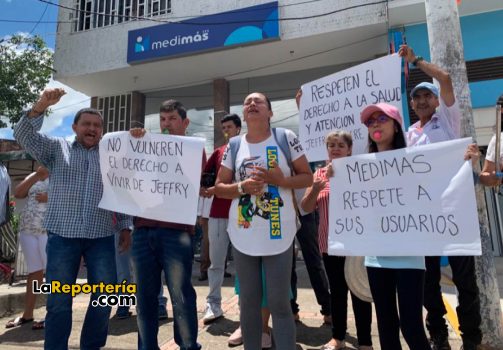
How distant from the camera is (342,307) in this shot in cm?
289

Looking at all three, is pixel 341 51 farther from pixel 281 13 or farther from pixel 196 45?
pixel 196 45

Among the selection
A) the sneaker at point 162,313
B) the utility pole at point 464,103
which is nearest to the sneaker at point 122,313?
the sneaker at point 162,313

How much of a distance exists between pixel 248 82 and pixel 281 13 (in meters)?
3.16

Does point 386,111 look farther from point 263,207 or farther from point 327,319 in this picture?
point 327,319

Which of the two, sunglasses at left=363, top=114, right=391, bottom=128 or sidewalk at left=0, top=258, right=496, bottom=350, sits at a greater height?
sunglasses at left=363, top=114, right=391, bottom=128

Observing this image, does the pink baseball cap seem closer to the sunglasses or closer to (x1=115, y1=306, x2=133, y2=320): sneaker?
the sunglasses

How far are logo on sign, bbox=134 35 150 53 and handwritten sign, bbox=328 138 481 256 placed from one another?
1181 centimetres

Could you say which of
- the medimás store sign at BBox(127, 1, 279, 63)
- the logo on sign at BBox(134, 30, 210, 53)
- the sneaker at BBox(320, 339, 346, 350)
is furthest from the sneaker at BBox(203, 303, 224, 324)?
the logo on sign at BBox(134, 30, 210, 53)

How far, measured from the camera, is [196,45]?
12062 mm

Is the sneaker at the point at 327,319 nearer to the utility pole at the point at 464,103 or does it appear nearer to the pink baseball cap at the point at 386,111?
the utility pole at the point at 464,103

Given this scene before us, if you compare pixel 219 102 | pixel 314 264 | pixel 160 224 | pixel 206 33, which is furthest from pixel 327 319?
pixel 219 102

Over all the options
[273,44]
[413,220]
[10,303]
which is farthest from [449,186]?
[273,44]

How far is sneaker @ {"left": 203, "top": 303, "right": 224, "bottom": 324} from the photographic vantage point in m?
3.68

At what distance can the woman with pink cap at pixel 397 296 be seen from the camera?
2.01 metres
